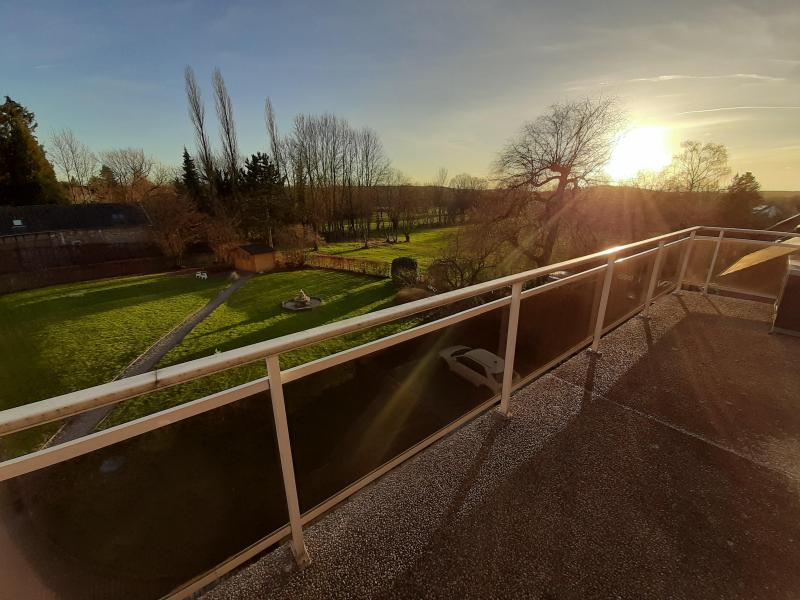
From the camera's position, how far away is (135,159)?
4169 centimetres

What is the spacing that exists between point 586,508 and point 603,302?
1.84 m

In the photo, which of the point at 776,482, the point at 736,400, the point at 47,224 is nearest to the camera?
the point at 776,482

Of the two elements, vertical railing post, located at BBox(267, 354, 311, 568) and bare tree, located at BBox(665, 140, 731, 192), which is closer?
vertical railing post, located at BBox(267, 354, 311, 568)

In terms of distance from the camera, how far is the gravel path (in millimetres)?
9016

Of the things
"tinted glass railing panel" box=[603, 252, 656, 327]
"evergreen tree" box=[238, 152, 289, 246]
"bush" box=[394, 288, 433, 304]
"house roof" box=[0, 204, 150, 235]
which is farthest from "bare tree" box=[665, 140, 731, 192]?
"house roof" box=[0, 204, 150, 235]

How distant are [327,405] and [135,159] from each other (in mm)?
48208

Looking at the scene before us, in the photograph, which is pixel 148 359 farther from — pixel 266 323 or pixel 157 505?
pixel 157 505

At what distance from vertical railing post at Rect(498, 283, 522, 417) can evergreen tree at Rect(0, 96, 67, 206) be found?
42704 mm

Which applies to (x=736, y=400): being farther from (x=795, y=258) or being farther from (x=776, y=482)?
(x=795, y=258)

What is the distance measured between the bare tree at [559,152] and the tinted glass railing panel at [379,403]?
872 cm

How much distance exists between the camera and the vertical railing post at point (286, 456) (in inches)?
51.5

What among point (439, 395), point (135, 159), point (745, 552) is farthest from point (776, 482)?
point (135, 159)

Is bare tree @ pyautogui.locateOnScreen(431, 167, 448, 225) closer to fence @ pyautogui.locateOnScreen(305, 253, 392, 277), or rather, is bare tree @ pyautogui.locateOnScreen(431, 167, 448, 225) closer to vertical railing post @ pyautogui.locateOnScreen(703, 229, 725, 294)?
fence @ pyautogui.locateOnScreen(305, 253, 392, 277)

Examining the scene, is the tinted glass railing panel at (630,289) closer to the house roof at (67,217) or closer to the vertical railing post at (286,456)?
the vertical railing post at (286,456)
